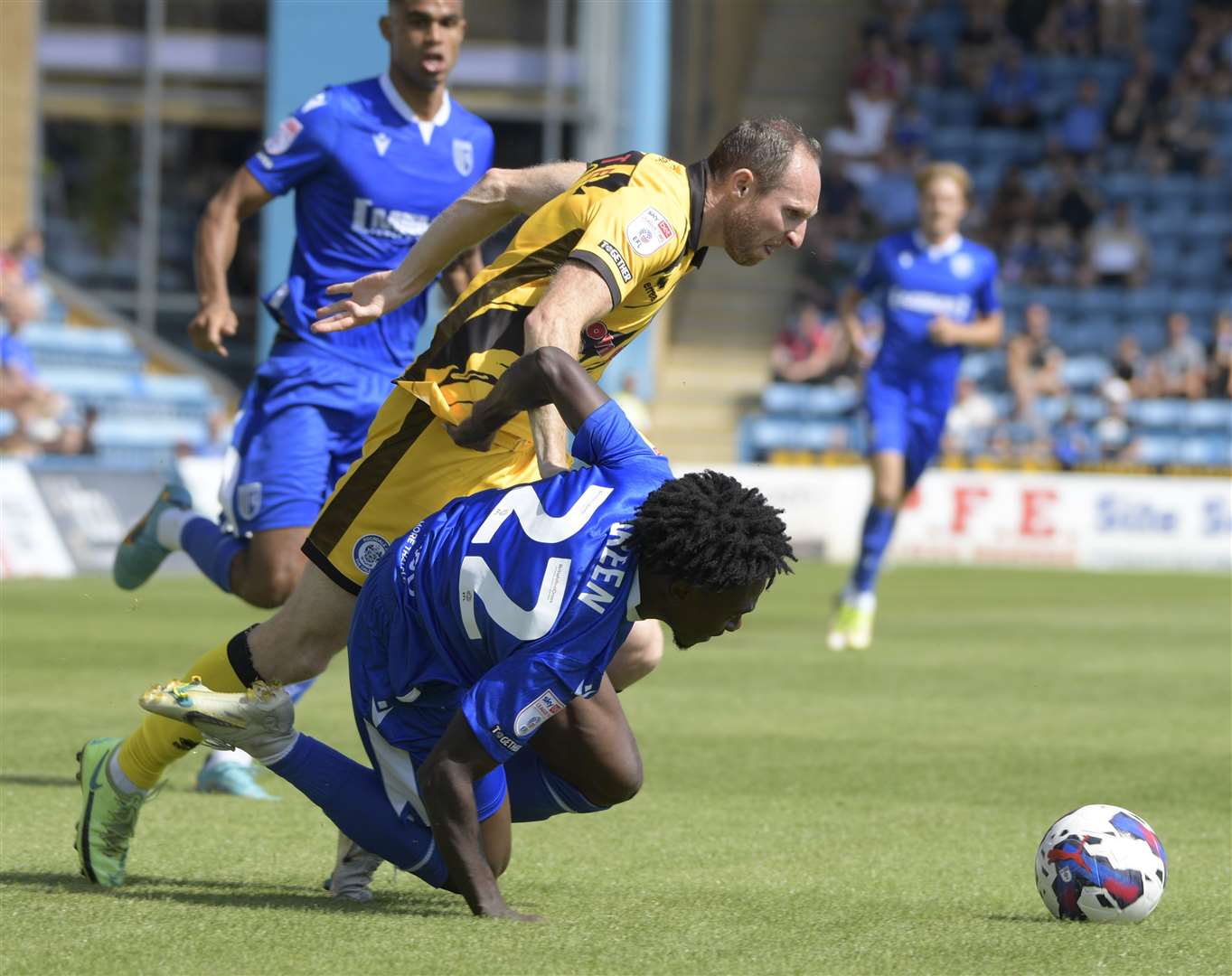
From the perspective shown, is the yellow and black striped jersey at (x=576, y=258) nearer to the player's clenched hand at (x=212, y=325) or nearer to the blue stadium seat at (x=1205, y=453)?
the player's clenched hand at (x=212, y=325)

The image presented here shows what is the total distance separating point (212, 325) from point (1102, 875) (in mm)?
3387

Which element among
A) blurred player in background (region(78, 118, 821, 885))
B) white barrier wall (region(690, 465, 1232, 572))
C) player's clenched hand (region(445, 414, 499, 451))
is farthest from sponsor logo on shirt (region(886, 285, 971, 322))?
white barrier wall (region(690, 465, 1232, 572))

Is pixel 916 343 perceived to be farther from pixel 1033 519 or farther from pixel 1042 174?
pixel 1042 174

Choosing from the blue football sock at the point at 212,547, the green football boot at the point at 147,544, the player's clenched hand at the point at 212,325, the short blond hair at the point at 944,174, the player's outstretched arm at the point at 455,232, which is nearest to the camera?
the player's outstretched arm at the point at 455,232

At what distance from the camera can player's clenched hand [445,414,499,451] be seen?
4.60m

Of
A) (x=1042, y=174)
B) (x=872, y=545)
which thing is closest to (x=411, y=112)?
(x=872, y=545)

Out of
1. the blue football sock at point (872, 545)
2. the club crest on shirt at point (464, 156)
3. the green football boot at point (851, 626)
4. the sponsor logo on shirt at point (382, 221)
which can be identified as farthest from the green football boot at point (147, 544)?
the green football boot at point (851, 626)

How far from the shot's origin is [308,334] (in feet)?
22.0

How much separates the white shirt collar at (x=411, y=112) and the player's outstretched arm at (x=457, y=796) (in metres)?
3.03

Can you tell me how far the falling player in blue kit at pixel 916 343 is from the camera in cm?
1166

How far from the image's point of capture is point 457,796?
13.5 feet

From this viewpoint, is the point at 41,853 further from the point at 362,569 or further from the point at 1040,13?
the point at 1040,13

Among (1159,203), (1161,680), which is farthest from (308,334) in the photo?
(1159,203)

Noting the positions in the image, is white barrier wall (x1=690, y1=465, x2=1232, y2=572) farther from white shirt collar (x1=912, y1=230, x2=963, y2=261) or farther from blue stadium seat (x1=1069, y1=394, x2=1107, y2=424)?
white shirt collar (x1=912, y1=230, x2=963, y2=261)
